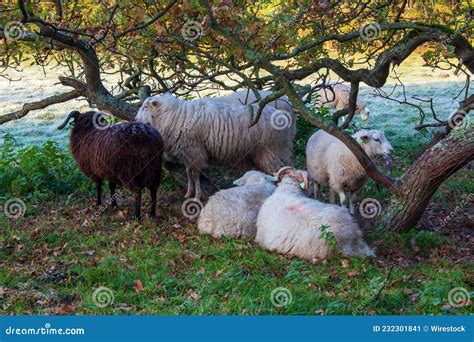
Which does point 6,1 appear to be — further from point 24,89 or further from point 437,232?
point 24,89

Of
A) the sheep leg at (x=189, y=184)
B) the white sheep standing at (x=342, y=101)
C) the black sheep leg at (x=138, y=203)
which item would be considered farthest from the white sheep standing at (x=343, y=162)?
the white sheep standing at (x=342, y=101)

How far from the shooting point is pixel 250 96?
1030cm

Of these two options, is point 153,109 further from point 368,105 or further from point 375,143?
point 368,105

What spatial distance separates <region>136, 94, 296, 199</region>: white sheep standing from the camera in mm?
9039

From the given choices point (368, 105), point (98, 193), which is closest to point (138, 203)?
point (98, 193)

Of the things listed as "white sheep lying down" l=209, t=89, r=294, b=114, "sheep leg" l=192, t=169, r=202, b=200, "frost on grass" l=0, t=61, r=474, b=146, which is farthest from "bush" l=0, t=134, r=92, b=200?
"white sheep lying down" l=209, t=89, r=294, b=114

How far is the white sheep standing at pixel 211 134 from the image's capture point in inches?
356

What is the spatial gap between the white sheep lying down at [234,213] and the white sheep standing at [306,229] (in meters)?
0.17

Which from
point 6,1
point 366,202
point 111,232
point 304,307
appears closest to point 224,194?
point 111,232

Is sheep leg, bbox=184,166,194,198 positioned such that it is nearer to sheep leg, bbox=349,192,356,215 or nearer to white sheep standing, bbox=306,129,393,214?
white sheep standing, bbox=306,129,393,214

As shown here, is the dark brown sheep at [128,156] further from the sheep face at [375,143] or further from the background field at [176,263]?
the sheep face at [375,143]

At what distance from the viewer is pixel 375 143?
8.07 meters

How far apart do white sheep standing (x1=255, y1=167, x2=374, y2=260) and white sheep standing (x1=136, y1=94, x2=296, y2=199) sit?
1.79m

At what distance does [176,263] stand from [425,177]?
279cm
